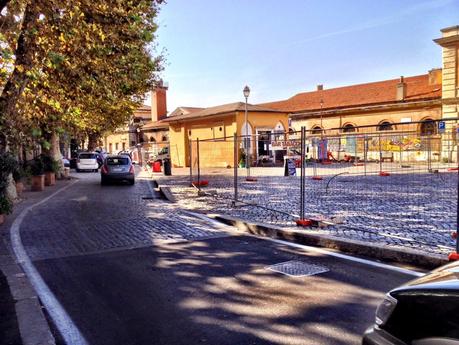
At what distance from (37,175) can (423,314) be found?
20.0 metres

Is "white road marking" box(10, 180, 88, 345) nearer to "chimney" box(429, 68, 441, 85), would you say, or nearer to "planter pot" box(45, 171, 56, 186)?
"planter pot" box(45, 171, 56, 186)

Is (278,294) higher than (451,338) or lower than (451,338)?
lower

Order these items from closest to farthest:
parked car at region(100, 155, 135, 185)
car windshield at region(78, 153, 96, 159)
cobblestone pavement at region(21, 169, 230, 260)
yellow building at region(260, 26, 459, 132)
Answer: cobblestone pavement at region(21, 169, 230, 260), parked car at region(100, 155, 135, 185), yellow building at region(260, 26, 459, 132), car windshield at region(78, 153, 96, 159)

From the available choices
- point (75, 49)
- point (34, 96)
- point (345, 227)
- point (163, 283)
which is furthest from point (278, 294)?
point (34, 96)

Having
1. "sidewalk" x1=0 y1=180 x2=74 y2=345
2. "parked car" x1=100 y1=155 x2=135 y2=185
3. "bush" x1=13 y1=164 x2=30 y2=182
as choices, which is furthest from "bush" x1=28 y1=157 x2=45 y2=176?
"sidewalk" x1=0 y1=180 x2=74 y2=345

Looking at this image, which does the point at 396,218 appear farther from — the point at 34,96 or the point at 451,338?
the point at 34,96

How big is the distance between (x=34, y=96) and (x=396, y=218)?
9.46 m

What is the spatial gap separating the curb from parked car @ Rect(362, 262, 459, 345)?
3711 millimetres

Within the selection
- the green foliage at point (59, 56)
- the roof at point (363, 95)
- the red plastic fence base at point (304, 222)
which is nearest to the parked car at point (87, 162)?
the roof at point (363, 95)

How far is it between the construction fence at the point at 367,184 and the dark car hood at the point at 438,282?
4.52 meters

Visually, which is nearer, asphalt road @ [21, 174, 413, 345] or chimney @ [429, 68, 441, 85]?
asphalt road @ [21, 174, 413, 345]

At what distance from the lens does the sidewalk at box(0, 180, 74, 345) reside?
3.84 meters

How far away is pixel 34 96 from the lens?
11125 millimetres

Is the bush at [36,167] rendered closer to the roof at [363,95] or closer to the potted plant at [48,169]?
the potted plant at [48,169]
